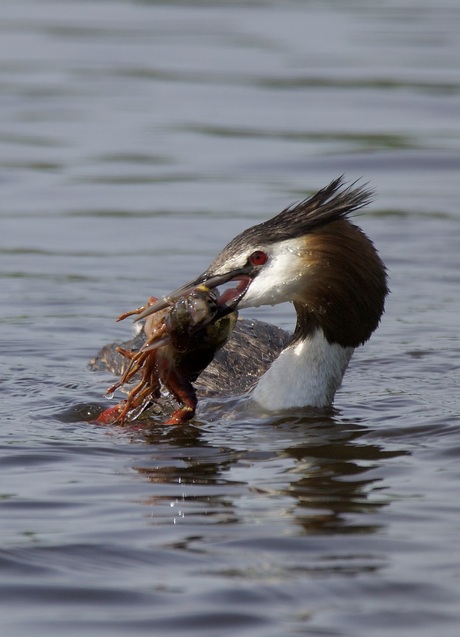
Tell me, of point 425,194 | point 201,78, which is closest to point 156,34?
point 201,78

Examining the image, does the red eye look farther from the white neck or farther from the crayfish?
the white neck

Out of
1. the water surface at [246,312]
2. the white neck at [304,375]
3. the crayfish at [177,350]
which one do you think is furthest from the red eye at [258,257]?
the water surface at [246,312]

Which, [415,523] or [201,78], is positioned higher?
[201,78]

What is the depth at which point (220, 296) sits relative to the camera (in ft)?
24.4

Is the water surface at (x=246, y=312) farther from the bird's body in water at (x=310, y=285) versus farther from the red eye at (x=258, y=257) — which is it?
the red eye at (x=258, y=257)

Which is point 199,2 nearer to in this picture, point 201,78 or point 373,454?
point 201,78

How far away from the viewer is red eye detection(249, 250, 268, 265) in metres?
7.46

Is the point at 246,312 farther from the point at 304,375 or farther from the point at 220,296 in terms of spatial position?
the point at 220,296

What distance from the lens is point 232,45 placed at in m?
20.1

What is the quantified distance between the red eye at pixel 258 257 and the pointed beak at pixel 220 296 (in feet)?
0.24

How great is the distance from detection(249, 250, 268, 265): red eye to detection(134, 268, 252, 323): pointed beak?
2.9 inches

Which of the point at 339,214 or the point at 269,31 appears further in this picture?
the point at 269,31

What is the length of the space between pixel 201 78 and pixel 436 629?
14123 millimetres

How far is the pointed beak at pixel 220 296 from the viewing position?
7.23m
